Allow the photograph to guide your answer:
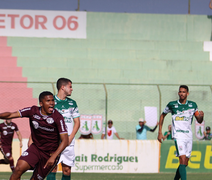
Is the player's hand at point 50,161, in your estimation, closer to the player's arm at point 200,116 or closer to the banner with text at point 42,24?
the player's arm at point 200,116

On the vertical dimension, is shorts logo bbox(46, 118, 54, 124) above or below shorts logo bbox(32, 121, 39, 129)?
above

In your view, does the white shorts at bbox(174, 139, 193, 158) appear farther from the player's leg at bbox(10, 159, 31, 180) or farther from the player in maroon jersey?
the player's leg at bbox(10, 159, 31, 180)

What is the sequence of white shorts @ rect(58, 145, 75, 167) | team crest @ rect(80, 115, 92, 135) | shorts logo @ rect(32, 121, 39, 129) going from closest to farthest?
shorts logo @ rect(32, 121, 39, 129)
white shorts @ rect(58, 145, 75, 167)
team crest @ rect(80, 115, 92, 135)

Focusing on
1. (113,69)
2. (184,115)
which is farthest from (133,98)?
(184,115)

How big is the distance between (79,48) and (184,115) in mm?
13173

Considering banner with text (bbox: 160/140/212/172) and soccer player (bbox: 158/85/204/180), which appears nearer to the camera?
soccer player (bbox: 158/85/204/180)

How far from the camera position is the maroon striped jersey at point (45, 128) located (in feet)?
20.1

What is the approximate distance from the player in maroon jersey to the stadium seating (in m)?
12.1

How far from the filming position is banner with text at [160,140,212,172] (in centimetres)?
1420

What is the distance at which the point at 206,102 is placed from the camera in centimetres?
1909

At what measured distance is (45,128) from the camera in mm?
6164

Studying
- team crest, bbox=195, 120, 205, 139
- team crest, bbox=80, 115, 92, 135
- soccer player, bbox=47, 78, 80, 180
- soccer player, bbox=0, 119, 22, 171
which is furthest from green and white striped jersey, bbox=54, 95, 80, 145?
team crest, bbox=195, 120, 205, 139

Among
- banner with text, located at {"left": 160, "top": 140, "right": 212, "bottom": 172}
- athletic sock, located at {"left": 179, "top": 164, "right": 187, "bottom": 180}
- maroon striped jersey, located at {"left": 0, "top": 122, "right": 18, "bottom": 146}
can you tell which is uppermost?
maroon striped jersey, located at {"left": 0, "top": 122, "right": 18, "bottom": 146}

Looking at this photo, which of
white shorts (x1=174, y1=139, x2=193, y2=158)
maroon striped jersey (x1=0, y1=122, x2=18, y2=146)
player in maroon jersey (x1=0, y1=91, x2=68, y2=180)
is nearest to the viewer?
player in maroon jersey (x1=0, y1=91, x2=68, y2=180)
